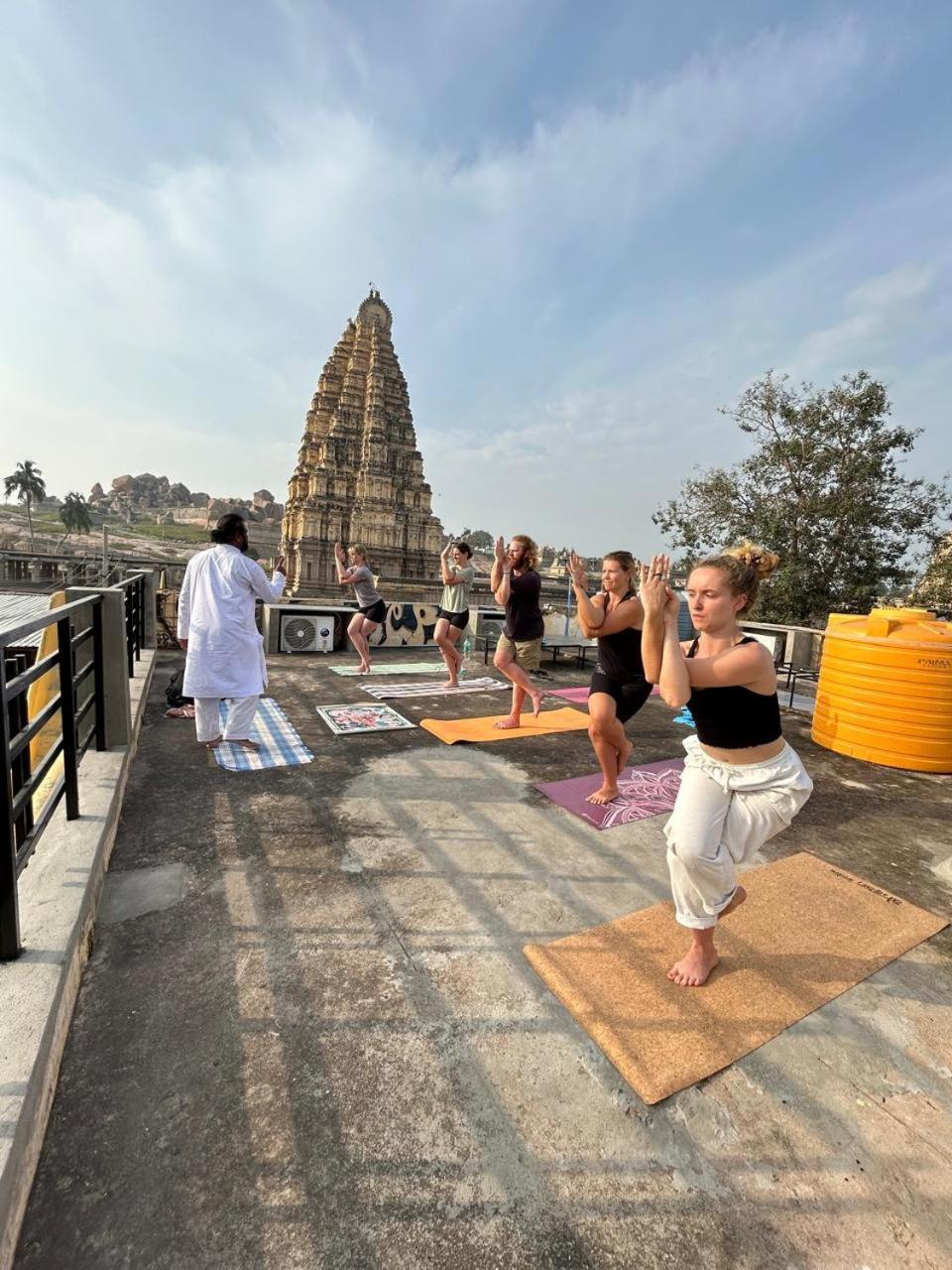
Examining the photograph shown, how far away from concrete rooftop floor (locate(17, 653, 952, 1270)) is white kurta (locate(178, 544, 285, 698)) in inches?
61.4

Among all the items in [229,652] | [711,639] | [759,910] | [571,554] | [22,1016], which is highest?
[571,554]

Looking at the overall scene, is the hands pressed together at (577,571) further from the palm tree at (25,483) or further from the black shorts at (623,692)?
the palm tree at (25,483)

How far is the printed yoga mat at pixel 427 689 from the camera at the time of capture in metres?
7.25

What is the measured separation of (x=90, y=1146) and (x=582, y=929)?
1.89 metres

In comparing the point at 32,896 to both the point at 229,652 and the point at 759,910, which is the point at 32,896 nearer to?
the point at 229,652

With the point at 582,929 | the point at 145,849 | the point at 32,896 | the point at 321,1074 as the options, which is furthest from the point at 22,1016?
the point at 582,929

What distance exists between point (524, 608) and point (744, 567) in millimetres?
3884

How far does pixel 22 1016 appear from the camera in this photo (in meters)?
1.63

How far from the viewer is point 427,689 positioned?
7.68 meters

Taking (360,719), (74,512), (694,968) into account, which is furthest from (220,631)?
(74,512)

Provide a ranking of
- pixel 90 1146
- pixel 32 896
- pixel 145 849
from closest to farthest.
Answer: pixel 90 1146 → pixel 32 896 → pixel 145 849

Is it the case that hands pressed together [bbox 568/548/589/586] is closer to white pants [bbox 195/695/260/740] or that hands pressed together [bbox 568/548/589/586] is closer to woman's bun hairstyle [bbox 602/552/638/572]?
woman's bun hairstyle [bbox 602/552/638/572]

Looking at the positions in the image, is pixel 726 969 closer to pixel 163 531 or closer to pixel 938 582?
pixel 938 582

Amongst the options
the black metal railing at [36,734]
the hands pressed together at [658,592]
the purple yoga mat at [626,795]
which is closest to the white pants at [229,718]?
the black metal railing at [36,734]
